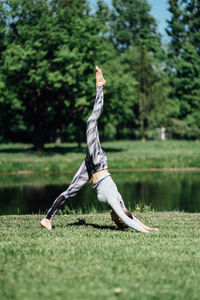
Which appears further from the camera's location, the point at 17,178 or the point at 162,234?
the point at 17,178

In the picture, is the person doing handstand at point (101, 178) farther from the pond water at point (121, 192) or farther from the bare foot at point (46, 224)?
the pond water at point (121, 192)

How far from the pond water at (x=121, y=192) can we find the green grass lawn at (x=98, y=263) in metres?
4.58

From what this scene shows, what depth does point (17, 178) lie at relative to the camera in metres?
23.8

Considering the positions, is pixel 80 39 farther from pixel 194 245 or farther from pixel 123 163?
pixel 194 245

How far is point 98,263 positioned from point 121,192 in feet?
40.9

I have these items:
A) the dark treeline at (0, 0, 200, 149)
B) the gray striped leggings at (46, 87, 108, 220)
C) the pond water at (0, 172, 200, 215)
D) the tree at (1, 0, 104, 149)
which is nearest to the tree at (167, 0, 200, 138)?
the dark treeline at (0, 0, 200, 149)

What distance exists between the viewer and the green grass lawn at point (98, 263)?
4586mm

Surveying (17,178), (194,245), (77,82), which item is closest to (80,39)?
(77,82)

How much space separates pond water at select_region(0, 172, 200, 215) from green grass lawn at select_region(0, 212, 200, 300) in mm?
4584

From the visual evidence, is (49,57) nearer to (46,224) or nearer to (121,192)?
(121,192)

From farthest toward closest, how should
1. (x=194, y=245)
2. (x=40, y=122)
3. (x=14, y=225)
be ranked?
(x=40, y=122), (x=14, y=225), (x=194, y=245)

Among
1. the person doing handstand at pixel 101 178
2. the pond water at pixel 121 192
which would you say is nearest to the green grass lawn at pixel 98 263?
the person doing handstand at pixel 101 178

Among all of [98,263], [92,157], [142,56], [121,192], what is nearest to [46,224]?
[92,157]

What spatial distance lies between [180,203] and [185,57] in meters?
42.7
